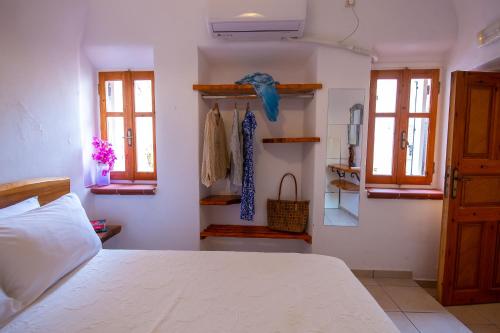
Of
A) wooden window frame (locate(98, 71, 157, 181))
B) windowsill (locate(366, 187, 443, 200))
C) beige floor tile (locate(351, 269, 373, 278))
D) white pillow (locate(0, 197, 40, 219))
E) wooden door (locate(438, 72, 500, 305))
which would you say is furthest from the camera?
wooden window frame (locate(98, 71, 157, 181))

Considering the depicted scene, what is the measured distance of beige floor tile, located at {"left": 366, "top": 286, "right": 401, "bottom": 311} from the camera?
201 cm

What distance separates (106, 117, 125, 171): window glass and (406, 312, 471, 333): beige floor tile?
2.97 metres

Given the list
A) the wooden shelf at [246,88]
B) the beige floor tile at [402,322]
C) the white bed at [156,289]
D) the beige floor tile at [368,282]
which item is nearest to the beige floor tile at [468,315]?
the beige floor tile at [402,322]

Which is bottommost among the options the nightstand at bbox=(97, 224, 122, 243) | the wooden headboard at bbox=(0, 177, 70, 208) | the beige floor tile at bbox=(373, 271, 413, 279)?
the beige floor tile at bbox=(373, 271, 413, 279)

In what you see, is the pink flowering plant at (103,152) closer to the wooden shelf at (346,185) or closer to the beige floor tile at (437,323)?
the wooden shelf at (346,185)

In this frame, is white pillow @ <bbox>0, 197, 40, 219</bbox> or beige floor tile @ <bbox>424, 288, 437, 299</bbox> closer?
white pillow @ <bbox>0, 197, 40, 219</bbox>

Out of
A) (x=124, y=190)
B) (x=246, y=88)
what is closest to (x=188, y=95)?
(x=246, y=88)

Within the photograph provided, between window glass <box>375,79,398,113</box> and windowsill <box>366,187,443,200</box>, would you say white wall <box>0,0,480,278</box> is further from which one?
window glass <box>375,79,398,113</box>

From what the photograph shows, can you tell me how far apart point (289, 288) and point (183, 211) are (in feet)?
4.97

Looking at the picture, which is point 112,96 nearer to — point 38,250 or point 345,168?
point 38,250

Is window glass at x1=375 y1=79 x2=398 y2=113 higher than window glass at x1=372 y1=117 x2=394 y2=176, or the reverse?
window glass at x1=375 y1=79 x2=398 y2=113

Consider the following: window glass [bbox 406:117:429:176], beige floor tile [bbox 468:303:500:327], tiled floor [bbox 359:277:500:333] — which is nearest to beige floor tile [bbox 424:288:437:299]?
tiled floor [bbox 359:277:500:333]

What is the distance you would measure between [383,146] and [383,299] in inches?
55.6

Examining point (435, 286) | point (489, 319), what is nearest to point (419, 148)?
point (435, 286)
